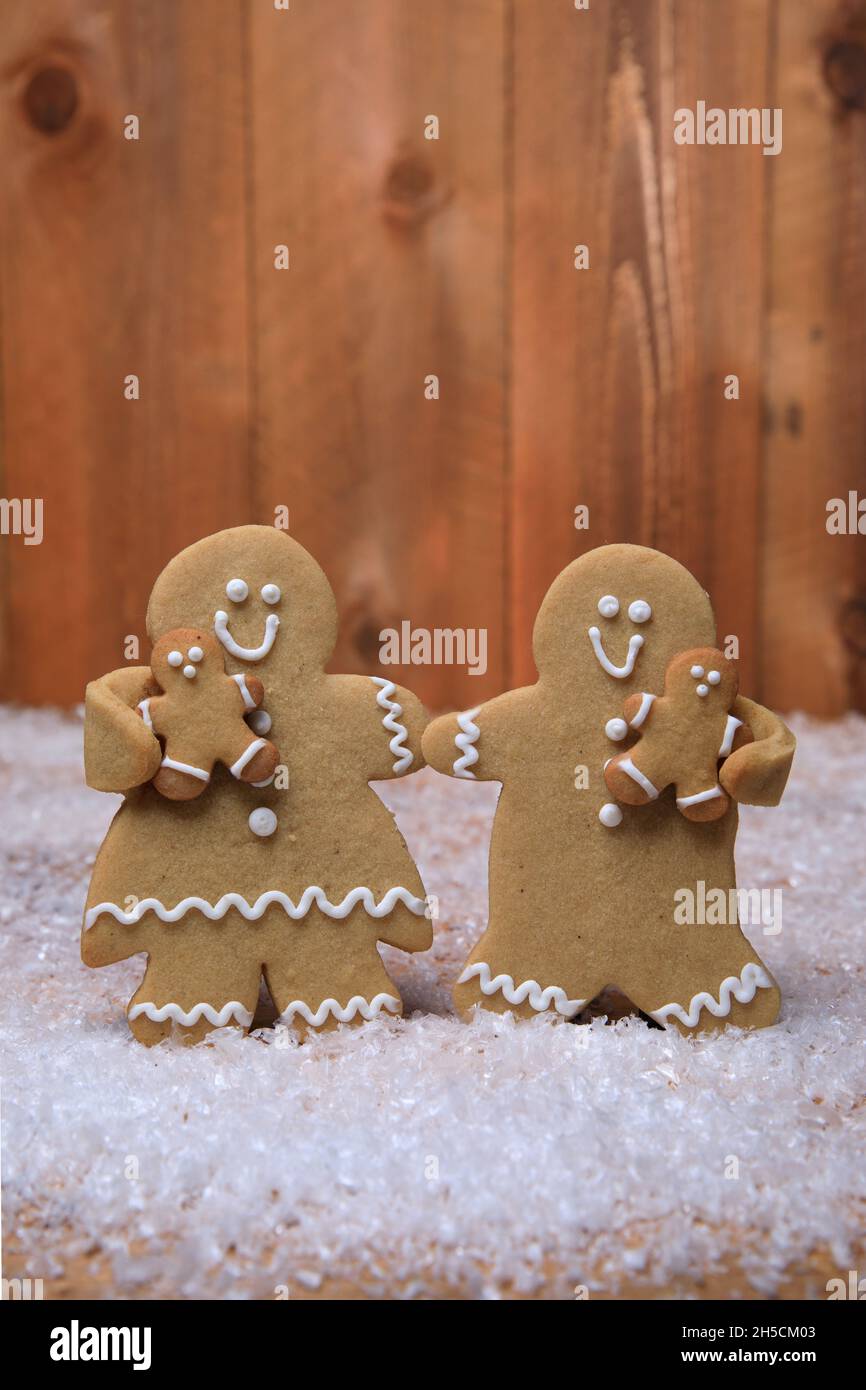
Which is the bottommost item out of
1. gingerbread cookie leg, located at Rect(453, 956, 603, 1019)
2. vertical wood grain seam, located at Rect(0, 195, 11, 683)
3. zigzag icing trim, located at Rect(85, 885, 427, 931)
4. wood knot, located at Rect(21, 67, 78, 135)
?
gingerbread cookie leg, located at Rect(453, 956, 603, 1019)

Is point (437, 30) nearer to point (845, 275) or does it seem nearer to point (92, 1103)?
point (845, 275)

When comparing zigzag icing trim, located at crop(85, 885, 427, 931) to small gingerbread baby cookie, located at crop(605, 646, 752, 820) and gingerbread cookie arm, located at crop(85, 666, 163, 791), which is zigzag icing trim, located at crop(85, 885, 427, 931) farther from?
small gingerbread baby cookie, located at crop(605, 646, 752, 820)

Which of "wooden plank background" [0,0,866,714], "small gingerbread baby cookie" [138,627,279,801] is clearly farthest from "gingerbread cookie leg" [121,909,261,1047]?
"wooden plank background" [0,0,866,714]

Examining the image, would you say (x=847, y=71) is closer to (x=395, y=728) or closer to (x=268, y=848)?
(x=395, y=728)

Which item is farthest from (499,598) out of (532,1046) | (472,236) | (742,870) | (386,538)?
(532,1046)

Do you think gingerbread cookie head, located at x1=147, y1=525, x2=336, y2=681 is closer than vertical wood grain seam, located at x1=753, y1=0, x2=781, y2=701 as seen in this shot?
Result: Yes

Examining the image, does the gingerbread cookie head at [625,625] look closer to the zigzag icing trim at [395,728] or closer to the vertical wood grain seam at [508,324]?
the zigzag icing trim at [395,728]

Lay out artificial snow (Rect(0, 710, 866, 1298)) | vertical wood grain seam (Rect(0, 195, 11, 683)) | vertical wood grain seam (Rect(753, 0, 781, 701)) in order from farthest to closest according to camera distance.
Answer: vertical wood grain seam (Rect(0, 195, 11, 683)) → vertical wood grain seam (Rect(753, 0, 781, 701)) → artificial snow (Rect(0, 710, 866, 1298))

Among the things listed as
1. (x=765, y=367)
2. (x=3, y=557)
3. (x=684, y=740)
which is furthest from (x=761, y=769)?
(x=3, y=557)
